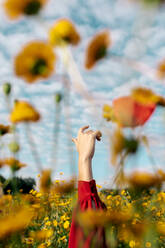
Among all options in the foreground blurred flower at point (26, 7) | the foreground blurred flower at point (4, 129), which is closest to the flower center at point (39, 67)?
the foreground blurred flower at point (26, 7)

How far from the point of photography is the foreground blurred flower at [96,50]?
511 mm

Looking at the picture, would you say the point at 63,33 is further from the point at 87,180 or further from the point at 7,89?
the point at 87,180

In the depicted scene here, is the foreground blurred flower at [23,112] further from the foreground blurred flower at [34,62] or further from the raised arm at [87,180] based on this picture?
the raised arm at [87,180]

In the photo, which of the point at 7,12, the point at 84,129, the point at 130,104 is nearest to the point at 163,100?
the point at 130,104

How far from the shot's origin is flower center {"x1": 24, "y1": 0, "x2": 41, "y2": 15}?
57 centimetres

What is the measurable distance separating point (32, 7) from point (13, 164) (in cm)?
71

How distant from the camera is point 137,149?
46 cm

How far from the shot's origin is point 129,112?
0.53 metres

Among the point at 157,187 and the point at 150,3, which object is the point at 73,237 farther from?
the point at 150,3

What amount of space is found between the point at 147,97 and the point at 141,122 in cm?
6

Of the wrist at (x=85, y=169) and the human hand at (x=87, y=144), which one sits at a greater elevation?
the human hand at (x=87, y=144)

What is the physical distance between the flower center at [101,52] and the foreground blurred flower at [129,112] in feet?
0.31

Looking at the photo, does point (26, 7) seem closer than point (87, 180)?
Yes

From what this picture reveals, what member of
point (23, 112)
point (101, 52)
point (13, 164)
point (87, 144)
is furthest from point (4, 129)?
point (101, 52)
